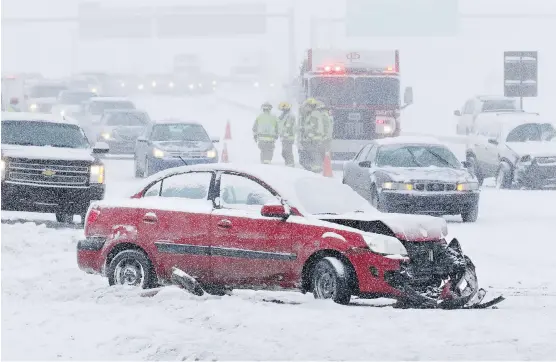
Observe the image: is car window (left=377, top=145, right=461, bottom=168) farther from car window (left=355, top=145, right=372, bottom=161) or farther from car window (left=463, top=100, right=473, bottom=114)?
car window (left=463, top=100, right=473, bottom=114)

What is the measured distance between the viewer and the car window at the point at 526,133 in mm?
27344

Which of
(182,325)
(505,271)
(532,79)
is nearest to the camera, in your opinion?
(182,325)

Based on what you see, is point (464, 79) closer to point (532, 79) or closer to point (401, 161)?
point (532, 79)

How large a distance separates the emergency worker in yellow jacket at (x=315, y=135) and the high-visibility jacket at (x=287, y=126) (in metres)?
0.48

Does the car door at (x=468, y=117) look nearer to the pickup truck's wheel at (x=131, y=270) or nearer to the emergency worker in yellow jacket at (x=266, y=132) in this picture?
the emergency worker in yellow jacket at (x=266, y=132)

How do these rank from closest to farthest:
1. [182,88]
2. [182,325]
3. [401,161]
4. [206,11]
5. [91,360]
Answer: [91,360] → [182,325] → [401,161] → [206,11] → [182,88]

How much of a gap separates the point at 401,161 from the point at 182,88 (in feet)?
269

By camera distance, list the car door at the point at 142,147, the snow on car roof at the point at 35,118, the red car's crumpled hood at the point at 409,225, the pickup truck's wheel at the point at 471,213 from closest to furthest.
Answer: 1. the red car's crumpled hood at the point at 409,225
2. the pickup truck's wheel at the point at 471,213
3. the snow on car roof at the point at 35,118
4. the car door at the point at 142,147

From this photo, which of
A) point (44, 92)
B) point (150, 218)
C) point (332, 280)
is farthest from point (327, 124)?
point (44, 92)

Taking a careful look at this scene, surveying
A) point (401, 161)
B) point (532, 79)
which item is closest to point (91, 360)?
point (401, 161)

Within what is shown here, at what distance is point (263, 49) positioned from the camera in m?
158

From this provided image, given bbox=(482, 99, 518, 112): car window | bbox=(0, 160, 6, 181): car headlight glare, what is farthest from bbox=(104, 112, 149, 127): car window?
bbox=(0, 160, 6, 181): car headlight glare

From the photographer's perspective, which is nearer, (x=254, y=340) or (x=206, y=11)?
(x=254, y=340)

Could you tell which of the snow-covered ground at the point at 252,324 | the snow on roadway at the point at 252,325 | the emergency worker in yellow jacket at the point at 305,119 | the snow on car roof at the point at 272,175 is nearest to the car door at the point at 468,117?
the emergency worker in yellow jacket at the point at 305,119
